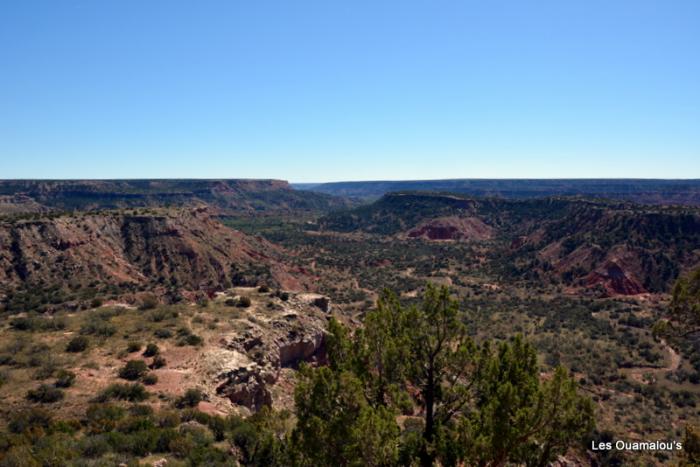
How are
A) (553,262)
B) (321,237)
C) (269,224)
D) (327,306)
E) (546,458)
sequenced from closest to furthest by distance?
1. (546,458)
2. (327,306)
3. (553,262)
4. (321,237)
5. (269,224)

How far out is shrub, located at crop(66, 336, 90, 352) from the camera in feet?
88.9

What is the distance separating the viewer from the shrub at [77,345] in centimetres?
2711

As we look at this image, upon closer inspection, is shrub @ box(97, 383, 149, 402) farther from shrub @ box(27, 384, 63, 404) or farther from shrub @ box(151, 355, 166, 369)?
shrub @ box(151, 355, 166, 369)

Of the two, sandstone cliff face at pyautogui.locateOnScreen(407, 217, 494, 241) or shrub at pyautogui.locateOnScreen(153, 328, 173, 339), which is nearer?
shrub at pyautogui.locateOnScreen(153, 328, 173, 339)

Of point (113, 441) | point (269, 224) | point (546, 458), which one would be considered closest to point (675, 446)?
point (546, 458)

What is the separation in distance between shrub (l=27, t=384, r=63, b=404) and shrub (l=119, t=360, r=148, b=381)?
389cm

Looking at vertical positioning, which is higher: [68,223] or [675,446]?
[68,223]

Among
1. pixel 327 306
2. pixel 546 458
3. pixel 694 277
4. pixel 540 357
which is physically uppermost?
pixel 694 277

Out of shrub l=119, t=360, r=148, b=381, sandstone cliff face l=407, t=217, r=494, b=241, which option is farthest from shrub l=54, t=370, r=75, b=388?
sandstone cliff face l=407, t=217, r=494, b=241

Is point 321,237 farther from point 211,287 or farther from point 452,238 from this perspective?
point 211,287

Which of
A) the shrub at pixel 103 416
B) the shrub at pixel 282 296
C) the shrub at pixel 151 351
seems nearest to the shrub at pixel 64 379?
the shrub at pixel 103 416

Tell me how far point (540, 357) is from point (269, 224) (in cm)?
14473

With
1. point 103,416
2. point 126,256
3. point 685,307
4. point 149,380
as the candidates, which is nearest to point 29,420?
point 103,416

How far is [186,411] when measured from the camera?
21.0 meters
